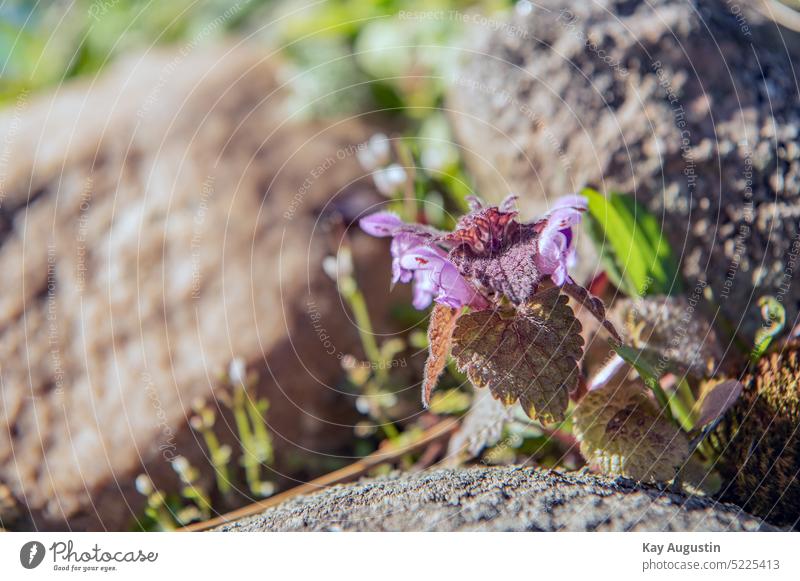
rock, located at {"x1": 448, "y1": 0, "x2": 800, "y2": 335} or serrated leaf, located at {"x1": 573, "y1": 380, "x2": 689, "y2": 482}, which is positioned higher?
rock, located at {"x1": 448, "y1": 0, "x2": 800, "y2": 335}

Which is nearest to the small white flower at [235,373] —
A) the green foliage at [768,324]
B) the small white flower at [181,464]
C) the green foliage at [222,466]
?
the green foliage at [222,466]

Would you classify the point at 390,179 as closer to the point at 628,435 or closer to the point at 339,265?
the point at 339,265

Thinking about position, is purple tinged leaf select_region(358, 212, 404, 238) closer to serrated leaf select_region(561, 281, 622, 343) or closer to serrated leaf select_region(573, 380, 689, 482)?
serrated leaf select_region(561, 281, 622, 343)

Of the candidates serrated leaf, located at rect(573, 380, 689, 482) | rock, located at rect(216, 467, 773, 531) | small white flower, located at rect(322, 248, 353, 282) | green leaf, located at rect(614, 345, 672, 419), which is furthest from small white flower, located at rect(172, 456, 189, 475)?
green leaf, located at rect(614, 345, 672, 419)

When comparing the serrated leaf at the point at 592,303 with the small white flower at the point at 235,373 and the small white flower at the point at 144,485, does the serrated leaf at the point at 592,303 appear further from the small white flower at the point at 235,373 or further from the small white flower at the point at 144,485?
the small white flower at the point at 144,485
